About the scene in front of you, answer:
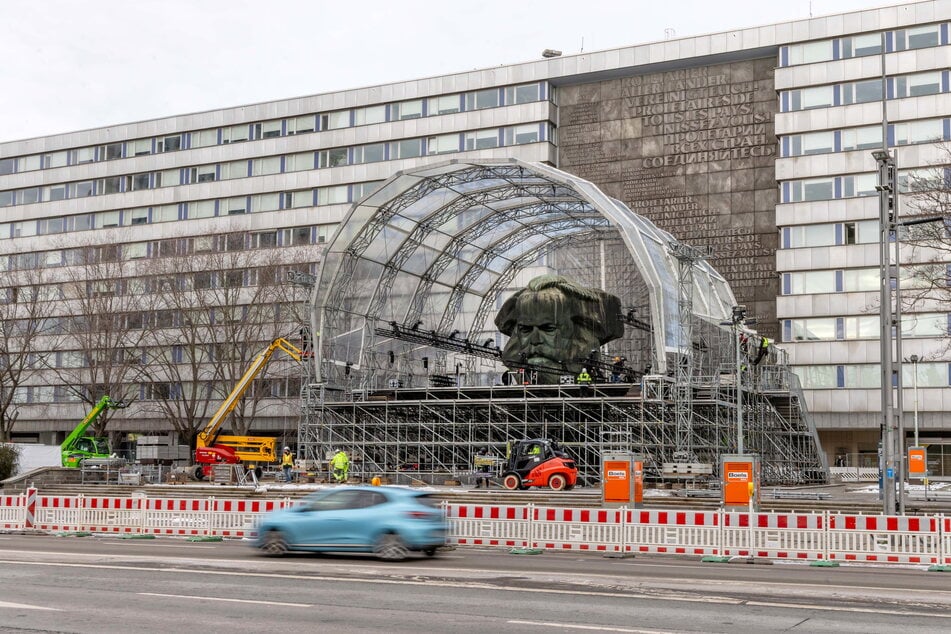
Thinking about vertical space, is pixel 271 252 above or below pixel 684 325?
above

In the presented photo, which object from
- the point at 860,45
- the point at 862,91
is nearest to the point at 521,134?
the point at 862,91

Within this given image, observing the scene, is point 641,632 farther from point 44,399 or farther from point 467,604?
point 44,399

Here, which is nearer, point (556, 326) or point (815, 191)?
point (556, 326)

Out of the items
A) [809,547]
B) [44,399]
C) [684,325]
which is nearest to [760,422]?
[684,325]

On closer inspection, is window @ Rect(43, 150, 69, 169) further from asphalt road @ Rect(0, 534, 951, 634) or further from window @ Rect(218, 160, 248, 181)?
asphalt road @ Rect(0, 534, 951, 634)

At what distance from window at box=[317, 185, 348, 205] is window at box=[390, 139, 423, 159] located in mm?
4374

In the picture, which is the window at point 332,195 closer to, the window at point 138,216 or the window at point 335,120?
the window at point 335,120

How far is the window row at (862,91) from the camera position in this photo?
62.1 metres

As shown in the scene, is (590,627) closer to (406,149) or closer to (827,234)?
(827,234)

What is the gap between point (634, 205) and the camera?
66.1 meters

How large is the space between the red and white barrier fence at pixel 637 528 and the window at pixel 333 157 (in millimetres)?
51956

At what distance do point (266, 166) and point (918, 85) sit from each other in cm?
4493

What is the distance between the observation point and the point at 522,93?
70125mm

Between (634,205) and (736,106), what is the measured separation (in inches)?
345
